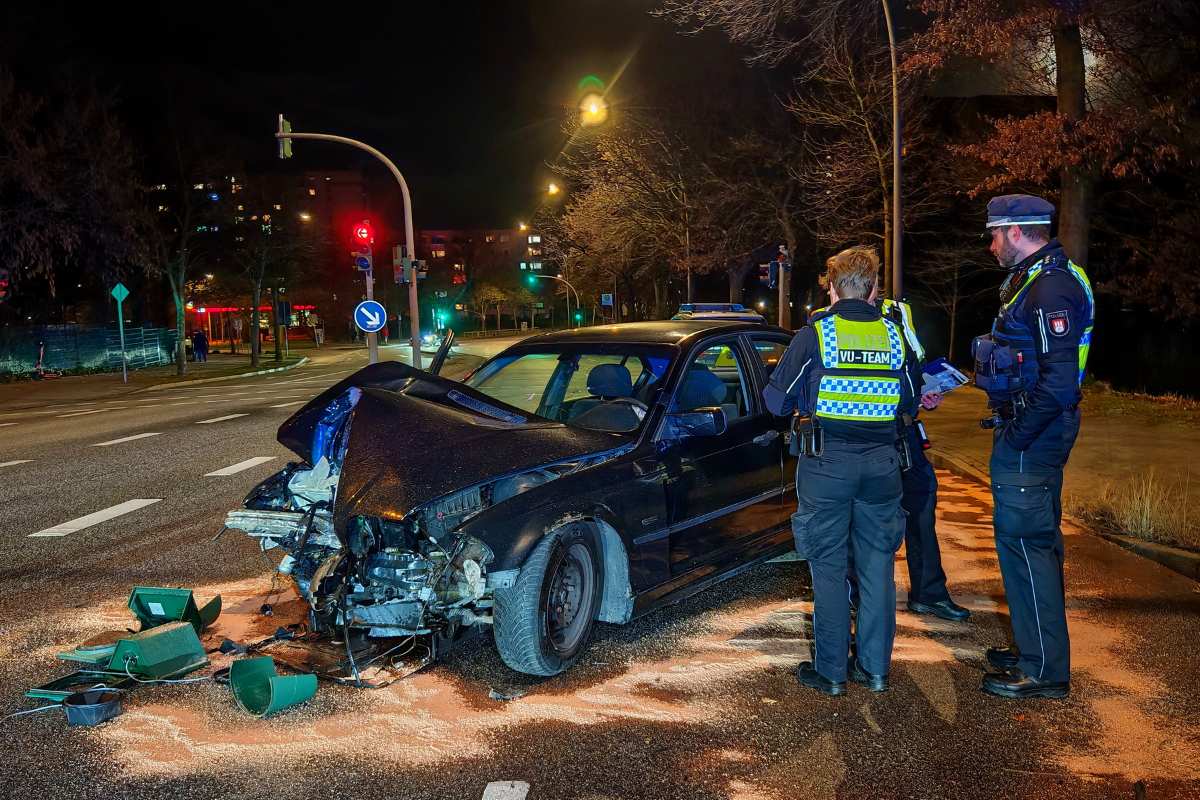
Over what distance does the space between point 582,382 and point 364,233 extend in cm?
1839

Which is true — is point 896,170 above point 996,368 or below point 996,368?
above

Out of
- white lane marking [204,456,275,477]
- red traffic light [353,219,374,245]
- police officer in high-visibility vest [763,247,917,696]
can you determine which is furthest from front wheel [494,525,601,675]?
red traffic light [353,219,374,245]

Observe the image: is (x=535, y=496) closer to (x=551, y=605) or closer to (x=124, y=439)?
(x=551, y=605)

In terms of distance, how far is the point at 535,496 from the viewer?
4090 millimetres

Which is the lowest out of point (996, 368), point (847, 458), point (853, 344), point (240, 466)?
Answer: point (240, 466)

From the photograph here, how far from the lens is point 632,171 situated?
35.1m

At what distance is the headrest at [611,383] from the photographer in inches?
205

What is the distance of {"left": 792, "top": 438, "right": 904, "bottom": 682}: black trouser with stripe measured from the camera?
3986 millimetres

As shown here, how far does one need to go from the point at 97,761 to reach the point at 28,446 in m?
11.1

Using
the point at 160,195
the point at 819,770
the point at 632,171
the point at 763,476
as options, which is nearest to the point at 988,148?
the point at 763,476

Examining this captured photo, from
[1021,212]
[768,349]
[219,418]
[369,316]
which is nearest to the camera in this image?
[1021,212]

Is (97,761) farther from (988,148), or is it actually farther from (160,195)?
(160,195)

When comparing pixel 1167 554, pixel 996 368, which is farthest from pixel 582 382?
pixel 1167 554

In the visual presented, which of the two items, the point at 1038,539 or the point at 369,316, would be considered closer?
the point at 1038,539
